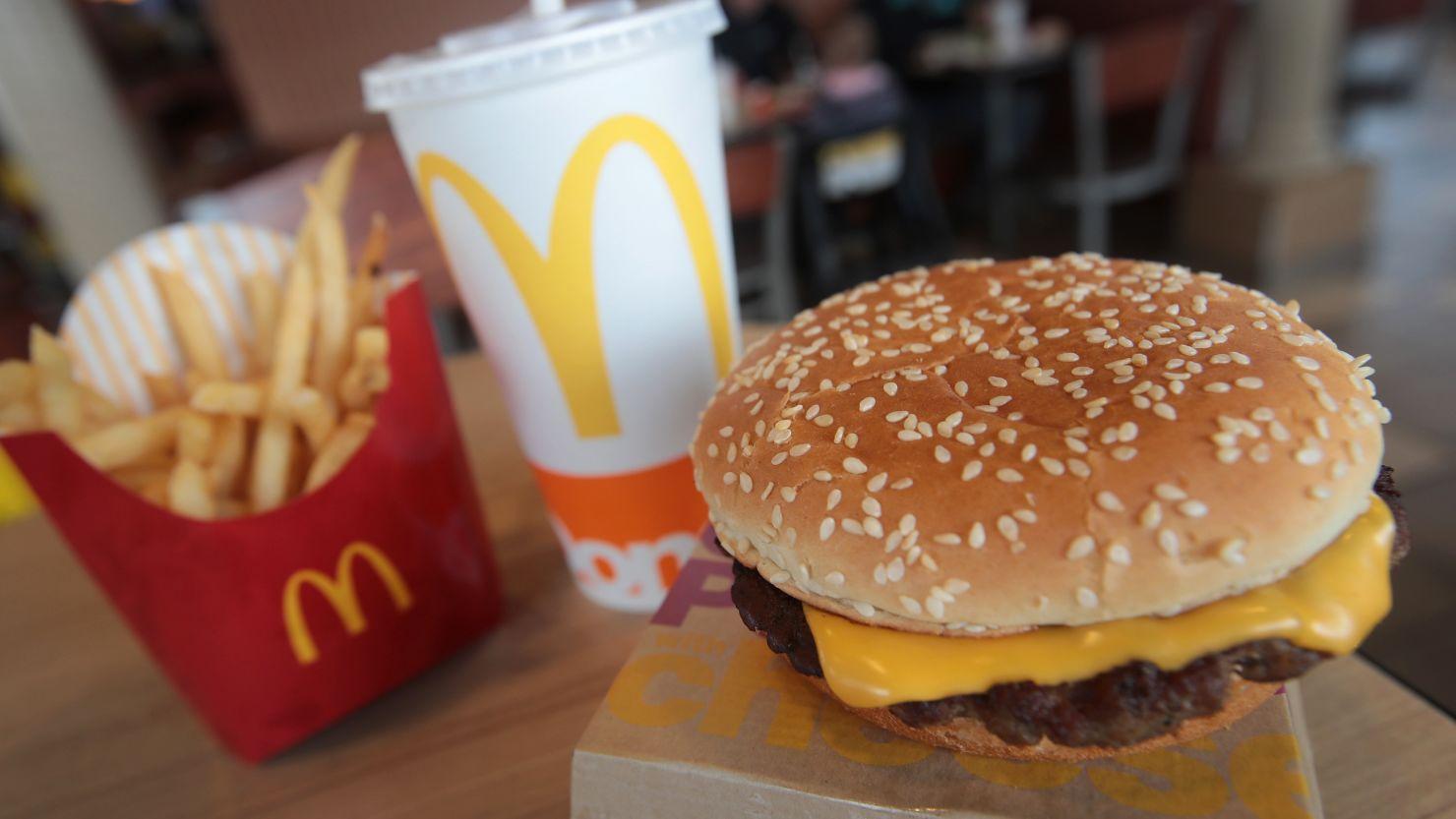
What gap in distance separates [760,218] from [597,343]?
119 inches

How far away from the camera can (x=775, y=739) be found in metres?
0.94

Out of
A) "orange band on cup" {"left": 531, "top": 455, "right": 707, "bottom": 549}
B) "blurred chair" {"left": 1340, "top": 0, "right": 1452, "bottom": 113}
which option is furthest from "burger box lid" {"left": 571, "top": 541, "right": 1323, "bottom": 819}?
"blurred chair" {"left": 1340, "top": 0, "right": 1452, "bottom": 113}

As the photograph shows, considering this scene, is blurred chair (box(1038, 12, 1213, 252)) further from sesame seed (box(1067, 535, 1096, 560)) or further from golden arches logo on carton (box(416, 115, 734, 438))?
sesame seed (box(1067, 535, 1096, 560))

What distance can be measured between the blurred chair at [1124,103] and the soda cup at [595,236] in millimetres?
4577

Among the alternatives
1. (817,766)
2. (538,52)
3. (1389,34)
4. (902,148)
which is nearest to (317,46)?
(902,148)

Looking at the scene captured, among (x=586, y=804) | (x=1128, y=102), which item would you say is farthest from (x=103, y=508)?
(x=1128, y=102)

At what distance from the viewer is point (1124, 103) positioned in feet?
16.9

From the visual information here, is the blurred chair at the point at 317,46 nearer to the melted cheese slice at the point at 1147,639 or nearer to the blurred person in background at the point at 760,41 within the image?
the blurred person in background at the point at 760,41

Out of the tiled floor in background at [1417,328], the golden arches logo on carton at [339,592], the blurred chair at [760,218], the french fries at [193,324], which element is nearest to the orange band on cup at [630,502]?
the golden arches logo on carton at [339,592]

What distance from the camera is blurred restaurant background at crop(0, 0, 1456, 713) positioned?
4191 mm

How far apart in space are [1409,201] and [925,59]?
11.5 feet

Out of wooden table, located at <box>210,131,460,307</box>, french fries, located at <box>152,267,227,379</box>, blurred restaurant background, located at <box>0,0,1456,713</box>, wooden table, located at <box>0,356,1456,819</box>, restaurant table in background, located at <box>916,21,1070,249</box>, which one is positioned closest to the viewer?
wooden table, located at <box>0,356,1456,819</box>

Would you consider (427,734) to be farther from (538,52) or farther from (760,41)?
(760,41)

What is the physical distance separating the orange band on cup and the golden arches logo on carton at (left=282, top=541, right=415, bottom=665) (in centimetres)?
27
